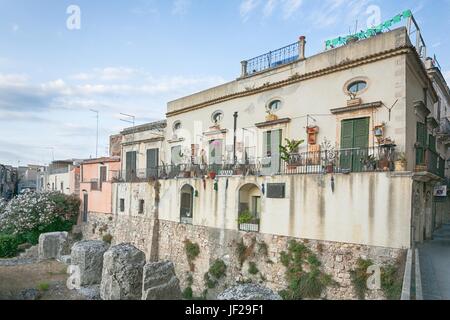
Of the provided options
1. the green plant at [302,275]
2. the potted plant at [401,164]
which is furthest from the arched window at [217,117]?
the potted plant at [401,164]

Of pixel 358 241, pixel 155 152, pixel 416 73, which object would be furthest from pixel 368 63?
pixel 155 152

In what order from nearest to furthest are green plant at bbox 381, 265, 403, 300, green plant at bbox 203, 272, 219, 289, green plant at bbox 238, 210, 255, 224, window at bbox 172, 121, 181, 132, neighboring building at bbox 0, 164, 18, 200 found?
green plant at bbox 381, 265, 403, 300
green plant at bbox 238, 210, 255, 224
green plant at bbox 203, 272, 219, 289
window at bbox 172, 121, 181, 132
neighboring building at bbox 0, 164, 18, 200

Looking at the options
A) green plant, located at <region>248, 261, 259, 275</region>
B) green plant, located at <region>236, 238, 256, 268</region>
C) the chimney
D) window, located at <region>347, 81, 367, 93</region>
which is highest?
the chimney

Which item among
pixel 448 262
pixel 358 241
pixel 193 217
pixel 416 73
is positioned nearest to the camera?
pixel 448 262

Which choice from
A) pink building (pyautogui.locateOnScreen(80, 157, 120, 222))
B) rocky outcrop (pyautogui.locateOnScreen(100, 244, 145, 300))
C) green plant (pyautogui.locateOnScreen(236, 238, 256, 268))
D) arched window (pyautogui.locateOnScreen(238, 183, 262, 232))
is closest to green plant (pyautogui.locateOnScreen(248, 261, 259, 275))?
green plant (pyautogui.locateOnScreen(236, 238, 256, 268))

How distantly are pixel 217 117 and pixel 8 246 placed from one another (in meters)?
18.3

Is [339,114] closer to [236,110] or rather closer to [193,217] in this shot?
[236,110]

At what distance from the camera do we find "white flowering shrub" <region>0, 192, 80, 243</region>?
25.1 m

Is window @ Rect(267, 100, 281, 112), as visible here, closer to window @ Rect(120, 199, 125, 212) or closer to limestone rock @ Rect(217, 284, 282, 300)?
limestone rock @ Rect(217, 284, 282, 300)

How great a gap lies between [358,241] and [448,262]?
2582mm

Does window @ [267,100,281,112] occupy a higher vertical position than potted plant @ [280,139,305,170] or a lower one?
higher

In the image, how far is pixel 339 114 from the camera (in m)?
13.5

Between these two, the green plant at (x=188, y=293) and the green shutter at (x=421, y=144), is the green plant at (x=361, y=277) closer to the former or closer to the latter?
the green shutter at (x=421, y=144)

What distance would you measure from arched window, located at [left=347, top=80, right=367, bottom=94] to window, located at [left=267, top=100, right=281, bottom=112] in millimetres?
3580
